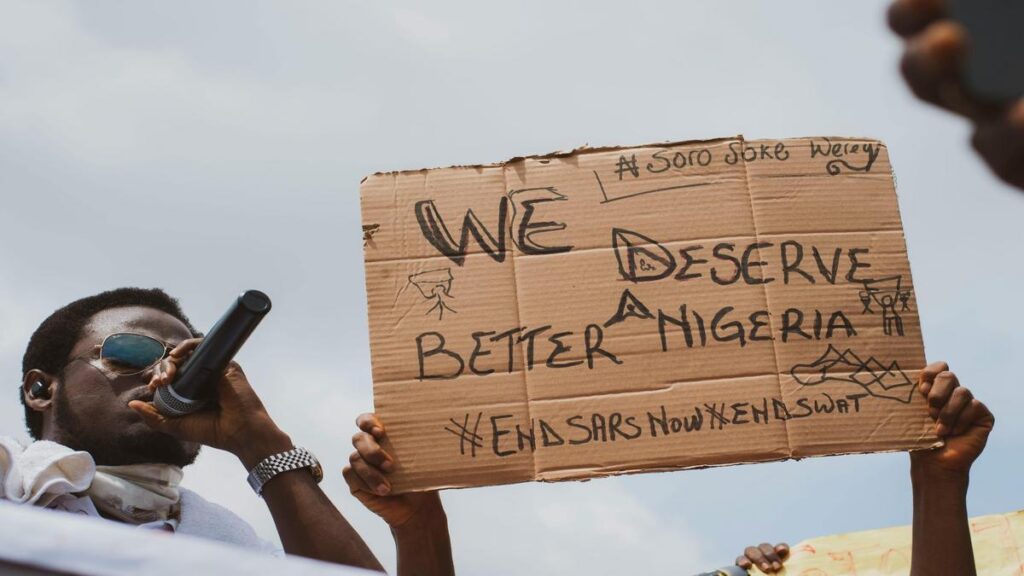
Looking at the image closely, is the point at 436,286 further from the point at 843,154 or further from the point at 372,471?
the point at 843,154

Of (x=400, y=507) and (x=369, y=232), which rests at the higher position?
(x=369, y=232)

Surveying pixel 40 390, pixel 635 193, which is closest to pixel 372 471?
pixel 635 193

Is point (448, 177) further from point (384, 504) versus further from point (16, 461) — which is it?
point (16, 461)

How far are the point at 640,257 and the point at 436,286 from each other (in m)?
0.48

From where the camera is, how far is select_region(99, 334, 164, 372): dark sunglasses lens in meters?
3.30

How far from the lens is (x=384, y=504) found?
253cm

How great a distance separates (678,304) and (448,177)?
621 millimetres

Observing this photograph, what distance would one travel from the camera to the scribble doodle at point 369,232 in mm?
2523

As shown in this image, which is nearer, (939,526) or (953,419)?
(953,419)

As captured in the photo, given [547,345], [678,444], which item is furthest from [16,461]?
[678,444]

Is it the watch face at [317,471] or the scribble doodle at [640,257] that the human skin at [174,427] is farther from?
the scribble doodle at [640,257]

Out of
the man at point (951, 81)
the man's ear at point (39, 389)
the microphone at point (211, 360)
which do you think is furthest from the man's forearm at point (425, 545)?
the man at point (951, 81)

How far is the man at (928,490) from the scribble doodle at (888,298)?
0.13 meters

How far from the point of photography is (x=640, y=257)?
251 centimetres
